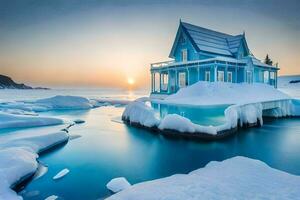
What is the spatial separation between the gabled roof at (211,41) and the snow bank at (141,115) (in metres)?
11.0

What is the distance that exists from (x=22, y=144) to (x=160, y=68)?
21.0 m

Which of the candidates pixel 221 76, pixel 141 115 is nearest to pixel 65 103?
pixel 141 115

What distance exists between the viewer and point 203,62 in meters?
23.8

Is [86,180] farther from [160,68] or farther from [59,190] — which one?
[160,68]

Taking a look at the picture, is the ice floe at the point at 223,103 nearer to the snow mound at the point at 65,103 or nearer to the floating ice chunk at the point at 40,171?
the floating ice chunk at the point at 40,171

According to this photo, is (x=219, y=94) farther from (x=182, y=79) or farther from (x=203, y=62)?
(x=182, y=79)

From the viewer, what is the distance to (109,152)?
1222 centimetres

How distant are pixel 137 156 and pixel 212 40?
74.6 feet

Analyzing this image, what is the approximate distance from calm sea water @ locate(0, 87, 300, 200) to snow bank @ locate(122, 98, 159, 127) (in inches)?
48.1

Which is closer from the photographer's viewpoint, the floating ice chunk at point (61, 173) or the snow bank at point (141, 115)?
the floating ice chunk at point (61, 173)

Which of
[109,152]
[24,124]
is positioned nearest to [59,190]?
[109,152]

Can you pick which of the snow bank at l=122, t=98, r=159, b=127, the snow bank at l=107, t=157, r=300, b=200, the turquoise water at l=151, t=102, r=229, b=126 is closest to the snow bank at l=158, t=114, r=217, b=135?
the snow bank at l=122, t=98, r=159, b=127

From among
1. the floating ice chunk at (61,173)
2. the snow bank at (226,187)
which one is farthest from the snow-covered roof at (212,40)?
the floating ice chunk at (61,173)

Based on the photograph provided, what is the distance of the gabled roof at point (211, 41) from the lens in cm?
2669
